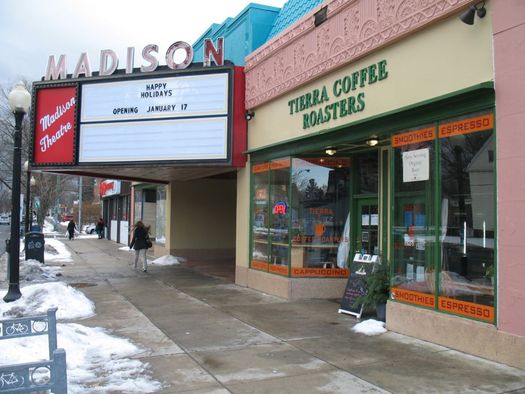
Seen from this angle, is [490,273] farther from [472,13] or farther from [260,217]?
[260,217]

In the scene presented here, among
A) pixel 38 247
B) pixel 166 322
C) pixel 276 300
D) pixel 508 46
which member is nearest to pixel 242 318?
pixel 166 322

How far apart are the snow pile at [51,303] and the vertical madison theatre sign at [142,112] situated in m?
4.70

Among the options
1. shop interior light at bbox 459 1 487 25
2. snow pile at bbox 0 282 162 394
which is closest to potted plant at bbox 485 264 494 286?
shop interior light at bbox 459 1 487 25

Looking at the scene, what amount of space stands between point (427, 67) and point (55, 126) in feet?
37.1

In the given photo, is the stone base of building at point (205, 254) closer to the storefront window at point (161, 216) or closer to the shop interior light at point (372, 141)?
the storefront window at point (161, 216)

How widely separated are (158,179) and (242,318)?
12025 mm

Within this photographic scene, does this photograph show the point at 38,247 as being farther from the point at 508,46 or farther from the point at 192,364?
the point at 508,46

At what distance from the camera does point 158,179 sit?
2069 centimetres

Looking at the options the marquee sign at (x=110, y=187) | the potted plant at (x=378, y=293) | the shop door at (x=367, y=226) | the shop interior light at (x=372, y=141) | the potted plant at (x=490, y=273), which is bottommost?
the potted plant at (x=378, y=293)

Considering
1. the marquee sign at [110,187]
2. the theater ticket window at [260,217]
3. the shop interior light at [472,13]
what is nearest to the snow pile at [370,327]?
A: the theater ticket window at [260,217]

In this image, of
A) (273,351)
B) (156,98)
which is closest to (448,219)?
(273,351)

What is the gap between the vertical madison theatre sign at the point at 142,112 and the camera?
13875mm

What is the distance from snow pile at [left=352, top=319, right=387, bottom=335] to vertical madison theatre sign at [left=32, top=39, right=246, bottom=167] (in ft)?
20.7

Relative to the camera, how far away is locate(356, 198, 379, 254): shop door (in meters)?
11.2
